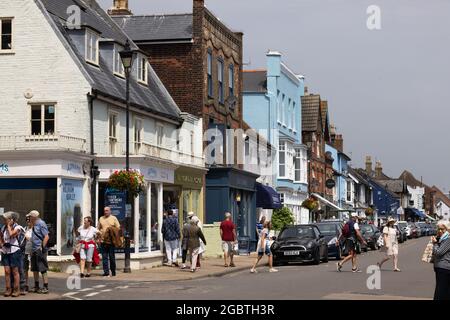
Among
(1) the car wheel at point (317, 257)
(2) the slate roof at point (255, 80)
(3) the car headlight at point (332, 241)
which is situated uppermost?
(2) the slate roof at point (255, 80)

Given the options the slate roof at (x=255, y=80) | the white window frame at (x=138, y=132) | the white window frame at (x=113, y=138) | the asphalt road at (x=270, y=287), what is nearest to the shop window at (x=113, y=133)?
the white window frame at (x=113, y=138)

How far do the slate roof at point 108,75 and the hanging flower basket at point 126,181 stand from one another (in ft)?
11.7

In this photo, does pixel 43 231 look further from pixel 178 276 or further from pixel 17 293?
pixel 178 276

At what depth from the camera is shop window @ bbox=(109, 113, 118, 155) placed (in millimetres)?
31380

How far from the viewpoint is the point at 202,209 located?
39438 millimetres

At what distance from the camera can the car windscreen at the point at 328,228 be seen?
3953cm

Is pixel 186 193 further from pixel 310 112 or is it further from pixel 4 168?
pixel 310 112

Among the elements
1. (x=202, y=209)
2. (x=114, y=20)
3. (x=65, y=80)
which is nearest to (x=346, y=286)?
(x=65, y=80)

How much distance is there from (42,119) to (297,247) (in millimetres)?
10465

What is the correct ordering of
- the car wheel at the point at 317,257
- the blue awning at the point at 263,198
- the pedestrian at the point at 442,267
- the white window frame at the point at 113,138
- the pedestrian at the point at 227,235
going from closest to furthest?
the pedestrian at the point at 442,267
the pedestrian at the point at 227,235
the white window frame at the point at 113,138
the car wheel at the point at 317,257
the blue awning at the point at 263,198

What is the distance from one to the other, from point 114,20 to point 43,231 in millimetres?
24267

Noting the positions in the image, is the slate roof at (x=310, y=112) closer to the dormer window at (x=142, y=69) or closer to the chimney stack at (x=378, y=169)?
the dormer window at (x=142, y=69)

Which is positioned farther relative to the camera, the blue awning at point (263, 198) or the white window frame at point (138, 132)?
the blue awning at point (263, 198)

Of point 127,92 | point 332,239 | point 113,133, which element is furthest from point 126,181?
point 332,239
